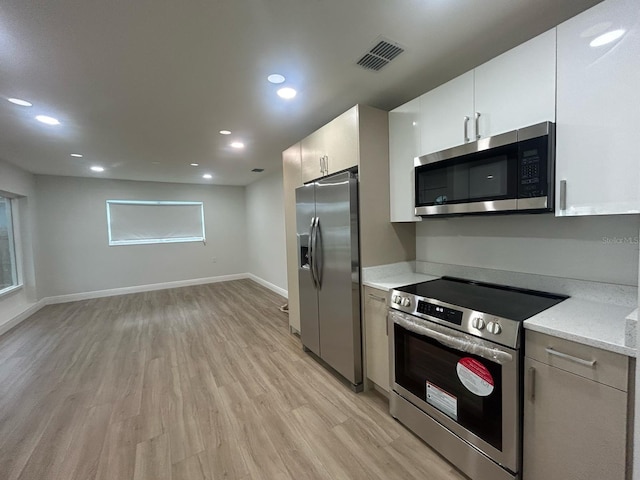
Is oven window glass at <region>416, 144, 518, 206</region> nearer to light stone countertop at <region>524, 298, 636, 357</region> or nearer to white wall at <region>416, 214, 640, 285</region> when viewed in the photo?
white wall at <region>416, 214, 640, 285</region>

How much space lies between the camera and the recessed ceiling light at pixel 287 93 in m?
2.21

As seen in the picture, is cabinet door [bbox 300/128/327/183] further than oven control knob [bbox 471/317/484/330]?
Yes

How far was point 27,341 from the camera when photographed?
3590mm

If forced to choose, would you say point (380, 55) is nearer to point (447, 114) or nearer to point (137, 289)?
point (447, 114)

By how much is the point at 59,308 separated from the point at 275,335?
4582 mm

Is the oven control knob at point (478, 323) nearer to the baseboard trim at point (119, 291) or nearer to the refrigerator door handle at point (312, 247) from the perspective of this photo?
the refrigerator door handle at point (312, 247)

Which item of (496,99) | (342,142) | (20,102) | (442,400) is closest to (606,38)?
(496,99)

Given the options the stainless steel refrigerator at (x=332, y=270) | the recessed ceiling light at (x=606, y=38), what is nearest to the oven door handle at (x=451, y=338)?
the stainless steel refrigerator at (x=332, y=270)

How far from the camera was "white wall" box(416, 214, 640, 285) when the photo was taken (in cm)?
145

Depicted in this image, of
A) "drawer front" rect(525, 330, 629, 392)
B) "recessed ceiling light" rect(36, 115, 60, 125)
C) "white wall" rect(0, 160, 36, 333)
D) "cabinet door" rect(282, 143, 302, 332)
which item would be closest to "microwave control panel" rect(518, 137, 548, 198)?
"drawer front" rect(525, 330, 629, 392)

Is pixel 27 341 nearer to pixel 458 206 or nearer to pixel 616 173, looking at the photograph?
pixel 458 206

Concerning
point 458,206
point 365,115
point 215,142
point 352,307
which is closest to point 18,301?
point 215,142

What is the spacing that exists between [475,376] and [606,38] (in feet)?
5.66

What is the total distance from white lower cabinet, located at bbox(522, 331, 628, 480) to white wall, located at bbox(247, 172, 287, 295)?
4.39 m
